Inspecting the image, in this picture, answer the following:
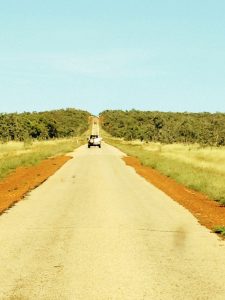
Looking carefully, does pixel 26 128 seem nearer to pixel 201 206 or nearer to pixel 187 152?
pixel 187 152

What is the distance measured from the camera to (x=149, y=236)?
31.8 feet

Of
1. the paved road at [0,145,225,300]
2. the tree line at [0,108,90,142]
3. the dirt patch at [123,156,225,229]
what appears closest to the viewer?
the paved road at [0,145,225,300]

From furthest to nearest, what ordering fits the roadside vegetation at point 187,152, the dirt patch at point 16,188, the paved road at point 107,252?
Answer: the roadside vegetation at point 187,152
the dirt patch at point 16,188
the paved road at point 107,252

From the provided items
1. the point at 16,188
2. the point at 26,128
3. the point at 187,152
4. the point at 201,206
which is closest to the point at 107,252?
the point at 201,206

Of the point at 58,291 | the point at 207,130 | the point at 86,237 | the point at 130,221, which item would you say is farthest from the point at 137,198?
the point at 207,130

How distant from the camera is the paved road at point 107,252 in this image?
620 centimetres

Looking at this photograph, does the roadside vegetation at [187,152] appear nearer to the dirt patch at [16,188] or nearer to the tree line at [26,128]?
the dirt patch at [16,188]

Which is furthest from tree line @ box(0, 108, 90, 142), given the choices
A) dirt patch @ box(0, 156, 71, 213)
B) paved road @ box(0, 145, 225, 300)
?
paved road @ box(0, 145, 225, 300)

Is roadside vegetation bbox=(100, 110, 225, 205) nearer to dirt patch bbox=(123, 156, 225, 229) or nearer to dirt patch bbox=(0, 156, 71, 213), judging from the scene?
dirt patch bbox=(123, 156, 225, 229)

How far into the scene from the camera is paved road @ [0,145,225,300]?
620cm

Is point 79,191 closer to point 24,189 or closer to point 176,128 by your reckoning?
point 24,189

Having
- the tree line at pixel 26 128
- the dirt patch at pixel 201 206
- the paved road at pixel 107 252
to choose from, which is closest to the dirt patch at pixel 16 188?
the paved road at pixel 107 252

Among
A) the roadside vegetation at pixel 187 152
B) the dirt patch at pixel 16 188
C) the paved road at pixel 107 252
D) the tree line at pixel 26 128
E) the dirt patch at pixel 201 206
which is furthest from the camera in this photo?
the tree line at pixel 26 128

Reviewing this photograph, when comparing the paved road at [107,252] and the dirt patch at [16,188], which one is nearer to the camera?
the paved road at [107,252]
